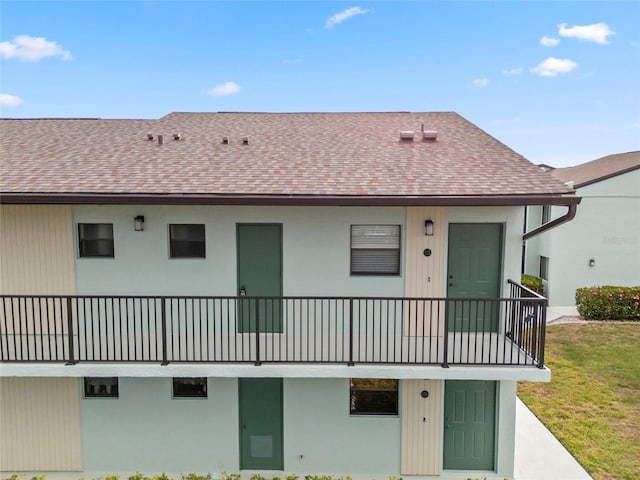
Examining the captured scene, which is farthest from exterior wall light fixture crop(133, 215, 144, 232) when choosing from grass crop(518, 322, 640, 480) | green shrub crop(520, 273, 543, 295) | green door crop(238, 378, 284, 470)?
green shrub crop(520, 273, 543, 295)

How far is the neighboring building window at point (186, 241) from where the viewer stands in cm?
724

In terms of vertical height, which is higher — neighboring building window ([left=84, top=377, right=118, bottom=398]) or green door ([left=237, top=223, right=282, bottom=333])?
green door ([left=237, top=223, right=282, bottom=333])

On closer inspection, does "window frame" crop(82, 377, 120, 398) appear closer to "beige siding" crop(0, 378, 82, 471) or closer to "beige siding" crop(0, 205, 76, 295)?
"beige siding" crop(0, 378, 82, 471)

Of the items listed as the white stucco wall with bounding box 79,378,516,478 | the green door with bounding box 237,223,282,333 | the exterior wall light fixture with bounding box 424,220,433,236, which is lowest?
the white stucco wall with bounding box 79,378,516,478

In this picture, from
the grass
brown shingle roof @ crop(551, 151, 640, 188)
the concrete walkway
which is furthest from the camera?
brown shingle roof @ crop(551, 151, 640, 188)

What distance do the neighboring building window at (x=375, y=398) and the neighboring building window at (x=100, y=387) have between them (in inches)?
180

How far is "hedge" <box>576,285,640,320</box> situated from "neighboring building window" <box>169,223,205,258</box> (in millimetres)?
17054

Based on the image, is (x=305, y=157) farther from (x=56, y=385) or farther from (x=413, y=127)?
(x=56, y=385)

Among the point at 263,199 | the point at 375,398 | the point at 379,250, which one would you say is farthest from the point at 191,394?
the point at 379,250

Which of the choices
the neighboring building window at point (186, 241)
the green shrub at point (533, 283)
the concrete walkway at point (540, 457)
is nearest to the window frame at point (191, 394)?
the neighboring building window at point (186, 241)

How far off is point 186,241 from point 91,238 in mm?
1797

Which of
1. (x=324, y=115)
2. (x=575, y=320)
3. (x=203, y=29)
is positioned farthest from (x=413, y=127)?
(x=575, y=320)

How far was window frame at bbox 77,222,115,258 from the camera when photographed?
7.22m

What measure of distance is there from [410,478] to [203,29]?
16700 mm
